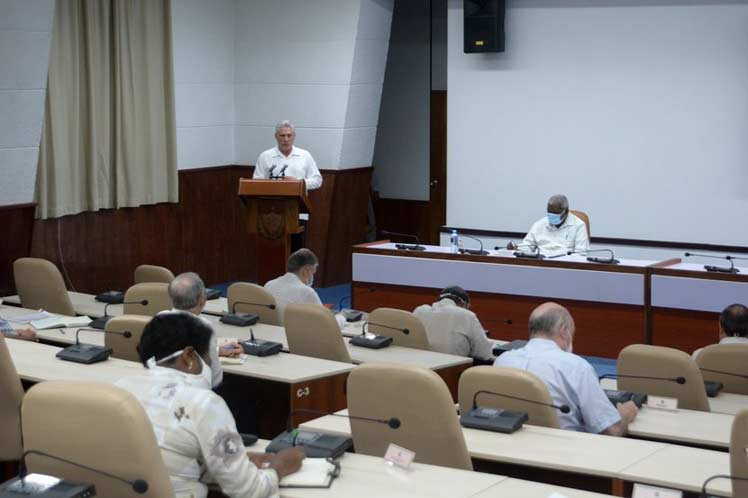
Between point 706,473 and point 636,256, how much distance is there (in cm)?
689

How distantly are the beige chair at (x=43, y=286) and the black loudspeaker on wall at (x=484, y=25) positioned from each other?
4.95m

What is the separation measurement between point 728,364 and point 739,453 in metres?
2.08

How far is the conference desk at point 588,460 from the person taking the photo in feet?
12.0

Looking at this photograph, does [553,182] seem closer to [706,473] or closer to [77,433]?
[706,473]

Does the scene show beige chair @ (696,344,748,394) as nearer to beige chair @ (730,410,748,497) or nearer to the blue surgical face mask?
beige chair @ (730,410,748,497)

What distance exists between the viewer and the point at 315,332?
6.11 m

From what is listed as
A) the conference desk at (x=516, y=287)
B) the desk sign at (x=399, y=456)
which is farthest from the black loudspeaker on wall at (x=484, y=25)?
the desk sign at (x=399, y=456)

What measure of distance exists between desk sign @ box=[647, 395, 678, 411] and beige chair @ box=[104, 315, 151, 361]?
2.51m

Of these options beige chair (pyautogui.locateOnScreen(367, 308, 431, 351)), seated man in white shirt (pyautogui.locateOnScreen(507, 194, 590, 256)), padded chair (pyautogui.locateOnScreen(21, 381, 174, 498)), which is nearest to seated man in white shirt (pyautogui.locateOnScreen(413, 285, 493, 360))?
beige chair (pyautogui.locateOnScreen(367, 308, 431, 351))

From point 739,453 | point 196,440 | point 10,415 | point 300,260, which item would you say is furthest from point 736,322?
point 10,415

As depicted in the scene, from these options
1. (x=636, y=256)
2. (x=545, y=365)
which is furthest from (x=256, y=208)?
(x=545, y=365)

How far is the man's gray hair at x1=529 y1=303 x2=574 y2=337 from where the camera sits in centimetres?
491

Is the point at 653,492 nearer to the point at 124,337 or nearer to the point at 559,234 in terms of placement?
the point at 124,337

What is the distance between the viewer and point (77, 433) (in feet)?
10.7
